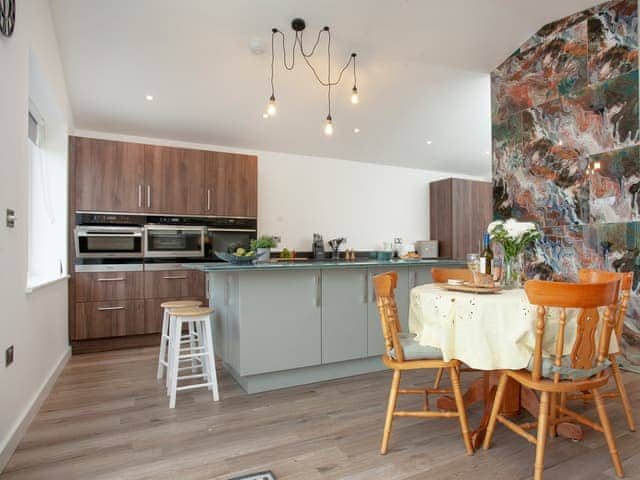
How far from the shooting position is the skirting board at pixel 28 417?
74.7 inches

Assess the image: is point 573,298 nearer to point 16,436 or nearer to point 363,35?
point 16,436

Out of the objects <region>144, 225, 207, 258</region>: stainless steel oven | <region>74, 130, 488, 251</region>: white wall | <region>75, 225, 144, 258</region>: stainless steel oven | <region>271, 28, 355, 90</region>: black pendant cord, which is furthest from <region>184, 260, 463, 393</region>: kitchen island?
<region>74, 130, 488, 251</region>: white wall

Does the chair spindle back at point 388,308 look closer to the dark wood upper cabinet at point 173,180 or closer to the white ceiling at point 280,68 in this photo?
the white ceiling at point 280,68

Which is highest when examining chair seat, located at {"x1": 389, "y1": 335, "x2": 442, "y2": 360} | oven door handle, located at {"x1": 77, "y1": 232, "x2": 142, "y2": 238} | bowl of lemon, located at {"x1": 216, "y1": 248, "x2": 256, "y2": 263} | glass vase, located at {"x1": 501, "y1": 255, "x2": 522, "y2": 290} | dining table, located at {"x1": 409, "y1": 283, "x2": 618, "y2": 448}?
oven door handle, located at {"x1": 77, "y1": 232, "x2": 142, "y2": 238}

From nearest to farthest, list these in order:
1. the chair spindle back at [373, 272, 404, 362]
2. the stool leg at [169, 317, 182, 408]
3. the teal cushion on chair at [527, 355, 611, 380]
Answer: the teal cushion on chair at [527, 355, 611, 380] < the chair spindle back at [373, 272, 404, 362] < the stool leg at [169, 317, 182, 408]

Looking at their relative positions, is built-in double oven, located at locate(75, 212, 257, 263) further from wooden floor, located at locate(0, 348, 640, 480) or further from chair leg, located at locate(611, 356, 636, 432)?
chair leg, located at locate(611, 356, 636, 432)

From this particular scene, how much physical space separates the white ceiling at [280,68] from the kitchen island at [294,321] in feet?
6.79

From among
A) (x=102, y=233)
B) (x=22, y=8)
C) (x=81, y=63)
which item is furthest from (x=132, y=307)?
(x=22, y=8)

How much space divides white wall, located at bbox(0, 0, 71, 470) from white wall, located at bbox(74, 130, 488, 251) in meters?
2.46

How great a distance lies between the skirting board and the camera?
74.7 inches

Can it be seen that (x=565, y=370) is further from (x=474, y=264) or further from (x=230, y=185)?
(x=230, y=185)

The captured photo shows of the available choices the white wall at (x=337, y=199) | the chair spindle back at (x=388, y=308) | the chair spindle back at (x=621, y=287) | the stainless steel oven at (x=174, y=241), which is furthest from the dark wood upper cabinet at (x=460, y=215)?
the chair spindle back at (x=388, y=308)

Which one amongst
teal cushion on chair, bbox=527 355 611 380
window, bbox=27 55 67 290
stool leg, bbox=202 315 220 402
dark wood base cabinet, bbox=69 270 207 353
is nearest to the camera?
teal cushion on chair, bbox=527 355 611 380

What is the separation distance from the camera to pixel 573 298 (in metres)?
1.56
